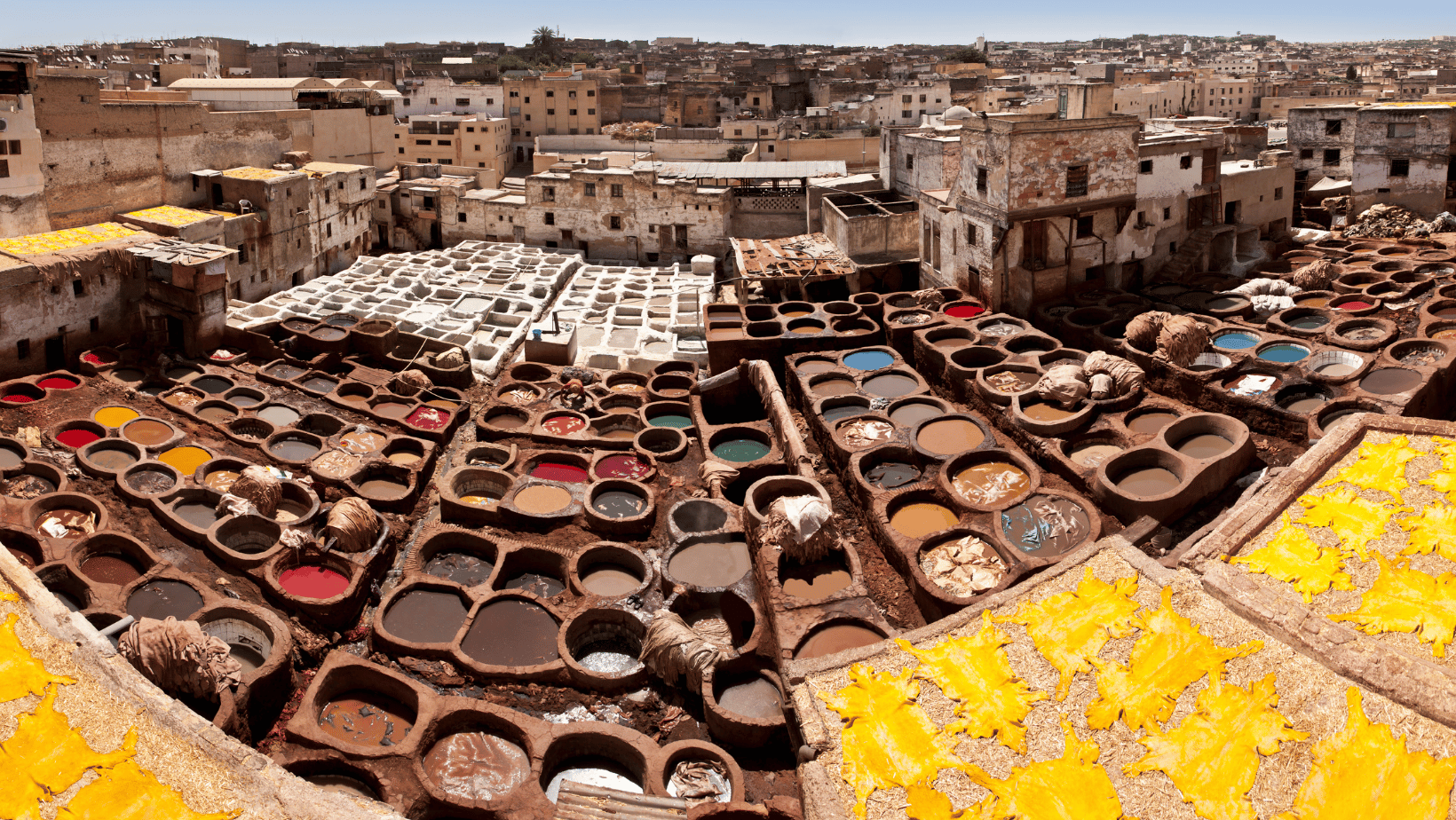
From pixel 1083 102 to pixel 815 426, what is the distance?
19179 millimetres

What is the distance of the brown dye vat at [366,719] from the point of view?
14.7 m

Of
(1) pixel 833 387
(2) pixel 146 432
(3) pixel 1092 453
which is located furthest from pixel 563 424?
(3) pixel 1092 453

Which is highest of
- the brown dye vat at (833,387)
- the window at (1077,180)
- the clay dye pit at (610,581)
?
the window at (1077,180)

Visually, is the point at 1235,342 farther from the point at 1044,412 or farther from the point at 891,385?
the point at 891,385

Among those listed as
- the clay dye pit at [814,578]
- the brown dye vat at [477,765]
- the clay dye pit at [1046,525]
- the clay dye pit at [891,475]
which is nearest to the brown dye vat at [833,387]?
the clay dye pit at [891,475]

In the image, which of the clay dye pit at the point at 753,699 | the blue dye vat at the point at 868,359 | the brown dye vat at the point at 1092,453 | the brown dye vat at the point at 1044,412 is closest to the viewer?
the clay dye pit at the point at 753,699

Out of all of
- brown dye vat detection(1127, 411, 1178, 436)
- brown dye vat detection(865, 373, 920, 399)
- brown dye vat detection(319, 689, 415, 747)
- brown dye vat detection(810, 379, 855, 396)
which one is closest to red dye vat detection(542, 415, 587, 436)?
brown dye vat detection(810, 379, 855, 396)

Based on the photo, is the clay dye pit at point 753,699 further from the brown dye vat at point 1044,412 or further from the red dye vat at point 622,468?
the brown dye vat at point 1044,412

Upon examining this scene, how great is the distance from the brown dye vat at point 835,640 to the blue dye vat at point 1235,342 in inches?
467

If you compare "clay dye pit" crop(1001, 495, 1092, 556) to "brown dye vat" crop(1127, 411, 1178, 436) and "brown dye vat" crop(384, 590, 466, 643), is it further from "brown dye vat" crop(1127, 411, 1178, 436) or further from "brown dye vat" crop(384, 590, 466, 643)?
"brown dye vat" crop(384, 590, 466, 643)

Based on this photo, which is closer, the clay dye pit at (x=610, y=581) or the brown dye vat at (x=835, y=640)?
the brown dye vat at (x=835, y=640)

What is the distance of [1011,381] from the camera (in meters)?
21.8

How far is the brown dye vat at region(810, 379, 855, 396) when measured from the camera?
22.9 meters

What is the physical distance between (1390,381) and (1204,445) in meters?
4.39
